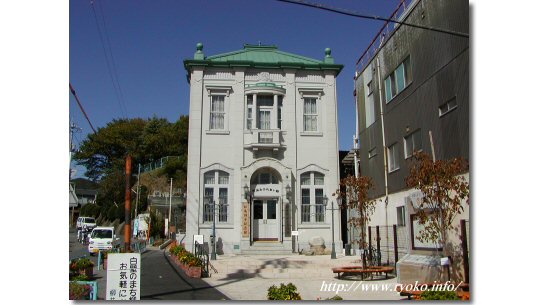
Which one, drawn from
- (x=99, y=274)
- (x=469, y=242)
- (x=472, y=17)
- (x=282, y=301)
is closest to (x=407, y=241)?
(x=469, y=242)

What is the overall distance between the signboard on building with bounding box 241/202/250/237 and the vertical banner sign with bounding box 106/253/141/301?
670 cm

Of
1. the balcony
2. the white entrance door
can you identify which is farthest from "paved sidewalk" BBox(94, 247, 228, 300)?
the balcony

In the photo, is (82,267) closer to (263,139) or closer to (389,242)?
(389,242)

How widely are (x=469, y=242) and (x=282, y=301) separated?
2731 mm

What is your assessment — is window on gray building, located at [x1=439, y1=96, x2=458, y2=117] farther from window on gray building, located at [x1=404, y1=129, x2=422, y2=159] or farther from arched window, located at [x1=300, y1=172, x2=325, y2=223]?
arched window, located at [x1=300, y1=172, x2=325, y2=223]

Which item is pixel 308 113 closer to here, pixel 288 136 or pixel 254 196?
pixel 288 136

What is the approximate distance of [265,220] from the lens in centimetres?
1324

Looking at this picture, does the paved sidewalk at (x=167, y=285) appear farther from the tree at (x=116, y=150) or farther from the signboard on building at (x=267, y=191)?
the signboard on building at (x=267, y=191)

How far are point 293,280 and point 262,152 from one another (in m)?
6.19

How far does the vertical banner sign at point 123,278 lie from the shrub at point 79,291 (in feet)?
1.34

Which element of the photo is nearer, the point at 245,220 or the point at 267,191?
the point at 245,220

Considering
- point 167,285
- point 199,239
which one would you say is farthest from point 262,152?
point 167,285

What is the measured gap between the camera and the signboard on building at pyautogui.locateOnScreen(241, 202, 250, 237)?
12.8 meters

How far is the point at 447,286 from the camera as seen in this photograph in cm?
656
